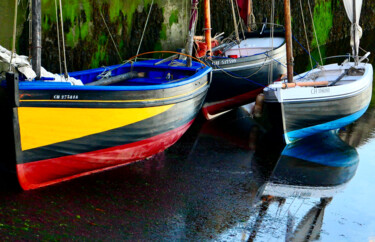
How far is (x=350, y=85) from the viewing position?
427 inches

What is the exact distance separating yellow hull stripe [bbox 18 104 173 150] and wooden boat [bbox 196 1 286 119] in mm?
3969

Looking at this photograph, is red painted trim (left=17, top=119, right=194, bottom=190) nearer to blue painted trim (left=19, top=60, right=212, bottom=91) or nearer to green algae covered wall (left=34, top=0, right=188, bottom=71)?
blue painted trim (left=19, top=60, right=212, bottom=91)

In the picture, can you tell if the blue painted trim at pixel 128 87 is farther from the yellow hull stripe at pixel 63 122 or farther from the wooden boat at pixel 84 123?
the yellow hull stripe at pixel 63 122

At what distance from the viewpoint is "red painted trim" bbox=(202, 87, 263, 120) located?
12.7m

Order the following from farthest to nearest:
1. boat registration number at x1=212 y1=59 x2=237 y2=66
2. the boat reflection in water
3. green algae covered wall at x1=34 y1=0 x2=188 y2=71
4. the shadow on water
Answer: boat registration number at x1=212 y1=59 x2=237 y2=66
green algae covered wall at x1=34 y1=0 x2=188 y2=71
the boat reflection in water
the shadow on water

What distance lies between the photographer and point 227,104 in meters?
13.1

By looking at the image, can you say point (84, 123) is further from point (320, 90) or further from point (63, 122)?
point (320, 90)

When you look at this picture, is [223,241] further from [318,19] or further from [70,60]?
[318,19]

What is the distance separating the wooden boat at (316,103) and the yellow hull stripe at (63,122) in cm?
314

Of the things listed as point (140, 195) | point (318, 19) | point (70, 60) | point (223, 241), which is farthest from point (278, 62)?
point (318, 19)

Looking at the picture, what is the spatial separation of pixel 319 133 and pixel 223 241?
5469 mm

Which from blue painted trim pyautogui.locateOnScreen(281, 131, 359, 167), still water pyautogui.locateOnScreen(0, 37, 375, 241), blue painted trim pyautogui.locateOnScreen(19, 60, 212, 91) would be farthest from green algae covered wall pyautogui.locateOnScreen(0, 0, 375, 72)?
blue painted trim pyautogui.locateOnScreen(281, 131, 359, 167)

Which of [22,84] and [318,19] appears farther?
[318,19]

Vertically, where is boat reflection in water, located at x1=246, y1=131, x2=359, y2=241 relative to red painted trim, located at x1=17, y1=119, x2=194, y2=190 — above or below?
below
